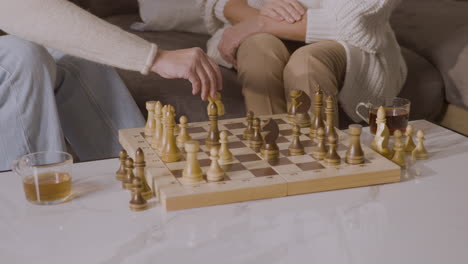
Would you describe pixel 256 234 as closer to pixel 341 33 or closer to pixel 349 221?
pixel 349 221

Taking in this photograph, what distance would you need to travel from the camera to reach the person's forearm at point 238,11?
2.09 m

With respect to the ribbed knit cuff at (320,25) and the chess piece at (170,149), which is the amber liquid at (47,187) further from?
the ribbed knit cuff at (320,25)

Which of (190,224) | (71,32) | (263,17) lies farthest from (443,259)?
(263,17)

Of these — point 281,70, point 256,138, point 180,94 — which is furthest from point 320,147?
point 180,94

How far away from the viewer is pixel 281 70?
6.31ft

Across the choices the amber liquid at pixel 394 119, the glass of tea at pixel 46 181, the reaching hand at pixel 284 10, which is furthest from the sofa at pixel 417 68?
the glass of tea at pixel 46 181

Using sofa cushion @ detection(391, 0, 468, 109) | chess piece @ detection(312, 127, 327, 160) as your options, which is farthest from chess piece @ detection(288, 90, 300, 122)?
sofa cushion @ detection(391, 0, 468, 109)

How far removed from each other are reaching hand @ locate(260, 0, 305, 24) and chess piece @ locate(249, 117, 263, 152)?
2.36 ft

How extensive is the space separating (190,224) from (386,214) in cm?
33

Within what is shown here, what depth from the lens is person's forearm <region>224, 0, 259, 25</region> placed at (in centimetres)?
209

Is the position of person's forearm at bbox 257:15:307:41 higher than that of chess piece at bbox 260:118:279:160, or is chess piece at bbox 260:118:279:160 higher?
person's forearm at bbox 257:15:307:41

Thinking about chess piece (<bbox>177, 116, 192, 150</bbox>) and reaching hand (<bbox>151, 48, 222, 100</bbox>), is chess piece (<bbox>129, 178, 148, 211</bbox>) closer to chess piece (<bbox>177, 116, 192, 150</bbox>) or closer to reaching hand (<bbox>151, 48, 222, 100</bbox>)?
chess piece (<bbox>177, 116, 192, 150</bbox>)

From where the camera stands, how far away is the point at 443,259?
35.4 inches

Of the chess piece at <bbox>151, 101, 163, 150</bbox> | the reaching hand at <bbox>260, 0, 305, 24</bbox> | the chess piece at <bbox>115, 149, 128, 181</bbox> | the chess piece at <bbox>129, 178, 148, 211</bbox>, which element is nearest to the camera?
the chess piece at <bbox>129, 178, 148, 211</bbox>
